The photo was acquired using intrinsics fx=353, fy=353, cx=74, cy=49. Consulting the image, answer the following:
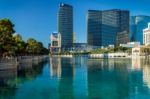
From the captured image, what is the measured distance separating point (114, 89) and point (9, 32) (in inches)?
1164

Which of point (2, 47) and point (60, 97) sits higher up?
point (2, 47)

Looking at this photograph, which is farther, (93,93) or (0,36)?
(0,36)

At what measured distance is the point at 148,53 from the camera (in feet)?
650

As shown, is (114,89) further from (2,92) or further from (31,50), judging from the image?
(31,50)

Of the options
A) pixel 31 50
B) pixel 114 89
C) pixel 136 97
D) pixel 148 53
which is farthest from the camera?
pixel 148 53

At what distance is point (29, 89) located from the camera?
35.0 m

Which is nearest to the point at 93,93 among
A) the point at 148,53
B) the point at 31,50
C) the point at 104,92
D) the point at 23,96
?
the point at 104,92

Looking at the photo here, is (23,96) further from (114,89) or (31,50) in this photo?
(31,50)

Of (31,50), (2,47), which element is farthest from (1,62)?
(31,50)

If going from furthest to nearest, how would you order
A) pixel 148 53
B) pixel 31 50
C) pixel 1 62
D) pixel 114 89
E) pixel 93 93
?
pixel 148 53 → pixel 31 50 → pixel 1 62 → pixel 114 89 → pixel 93 93

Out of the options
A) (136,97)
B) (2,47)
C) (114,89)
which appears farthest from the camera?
(2,47)

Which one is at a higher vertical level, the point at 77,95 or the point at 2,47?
the point at 2,47

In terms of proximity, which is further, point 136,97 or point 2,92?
point 2,92

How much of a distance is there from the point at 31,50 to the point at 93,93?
308 ft
